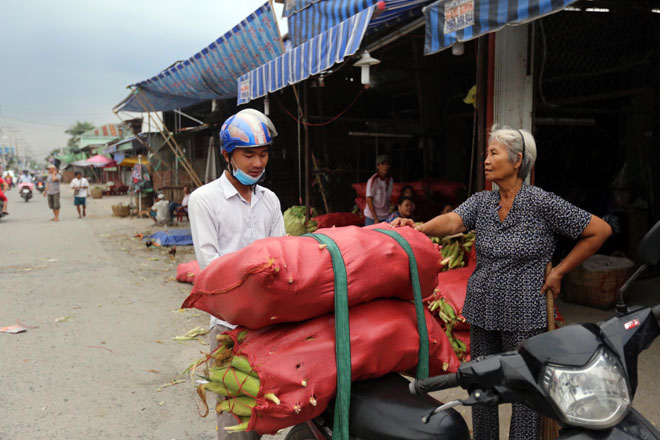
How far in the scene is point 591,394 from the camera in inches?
47.0

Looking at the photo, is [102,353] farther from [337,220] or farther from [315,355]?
[337,220]

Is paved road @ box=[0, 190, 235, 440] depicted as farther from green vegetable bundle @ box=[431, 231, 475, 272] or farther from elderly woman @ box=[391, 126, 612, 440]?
green vegetable bundle @ box=[431, 231, 475, 272]

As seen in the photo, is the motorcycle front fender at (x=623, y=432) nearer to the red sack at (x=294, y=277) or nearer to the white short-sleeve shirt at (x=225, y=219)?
the red sack at (x=294, y=277)

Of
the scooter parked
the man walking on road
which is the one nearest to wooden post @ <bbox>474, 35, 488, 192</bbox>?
the scooter parked

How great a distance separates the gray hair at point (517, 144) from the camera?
240 centimetres

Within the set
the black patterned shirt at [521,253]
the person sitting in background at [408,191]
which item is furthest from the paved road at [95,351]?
the person sitting in background at [408,191]

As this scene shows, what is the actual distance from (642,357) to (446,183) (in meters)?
4.30

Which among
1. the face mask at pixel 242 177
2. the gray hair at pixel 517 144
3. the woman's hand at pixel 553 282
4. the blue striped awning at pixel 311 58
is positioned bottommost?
the woman's hand at pixel 553 282

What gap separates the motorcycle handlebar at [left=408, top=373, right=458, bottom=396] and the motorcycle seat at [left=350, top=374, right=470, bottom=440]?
0.47 ft

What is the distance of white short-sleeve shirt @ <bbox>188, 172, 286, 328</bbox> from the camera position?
7.35 ft

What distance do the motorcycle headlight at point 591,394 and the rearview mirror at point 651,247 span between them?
505 millimetres

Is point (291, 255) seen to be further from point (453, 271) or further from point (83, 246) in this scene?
point (83, 246)

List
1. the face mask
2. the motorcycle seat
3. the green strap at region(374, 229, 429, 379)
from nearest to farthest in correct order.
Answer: the motorcycle seat
the green strap at region(374, 229, 429, 379)
the face mask

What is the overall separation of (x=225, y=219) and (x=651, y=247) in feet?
5.70
